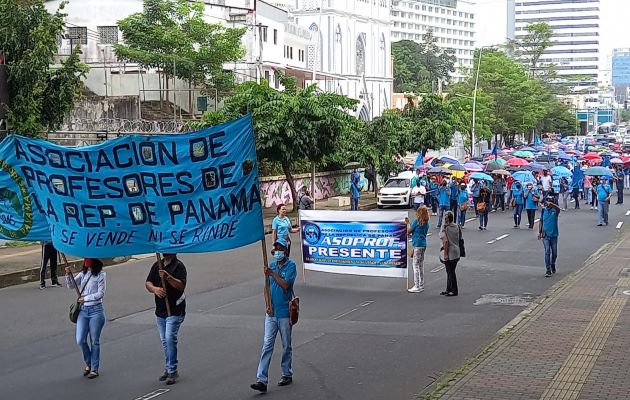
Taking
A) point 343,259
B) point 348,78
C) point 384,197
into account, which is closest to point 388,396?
point 343,259

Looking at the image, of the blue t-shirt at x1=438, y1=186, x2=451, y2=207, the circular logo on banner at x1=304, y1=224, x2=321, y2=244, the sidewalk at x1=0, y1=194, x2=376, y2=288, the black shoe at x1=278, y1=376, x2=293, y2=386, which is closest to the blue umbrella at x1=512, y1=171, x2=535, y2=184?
the blue t-shirt at x1=438, y1=186, x2=451, y2=207

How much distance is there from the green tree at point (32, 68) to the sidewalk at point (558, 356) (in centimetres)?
1541

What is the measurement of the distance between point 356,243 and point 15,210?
8.34 meters

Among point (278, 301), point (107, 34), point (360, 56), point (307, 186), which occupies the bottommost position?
point (307, 186)

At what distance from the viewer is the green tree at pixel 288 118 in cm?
3241

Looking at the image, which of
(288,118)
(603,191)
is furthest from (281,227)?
(603,191)

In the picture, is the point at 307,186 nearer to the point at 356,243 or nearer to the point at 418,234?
the point at 356,243

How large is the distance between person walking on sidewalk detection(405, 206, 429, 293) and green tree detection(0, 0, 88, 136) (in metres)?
12.7

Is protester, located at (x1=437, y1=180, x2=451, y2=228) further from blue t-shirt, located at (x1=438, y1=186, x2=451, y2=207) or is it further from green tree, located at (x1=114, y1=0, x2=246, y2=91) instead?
green tree, located at (x1=114, y1=0, x2=246, y2=91)

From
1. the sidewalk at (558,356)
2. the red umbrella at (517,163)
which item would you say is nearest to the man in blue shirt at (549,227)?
the sidewalk at (558,356)

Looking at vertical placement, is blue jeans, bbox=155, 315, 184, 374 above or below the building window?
below

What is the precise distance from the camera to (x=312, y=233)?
18172 millimetres

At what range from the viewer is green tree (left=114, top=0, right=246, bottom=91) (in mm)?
41500

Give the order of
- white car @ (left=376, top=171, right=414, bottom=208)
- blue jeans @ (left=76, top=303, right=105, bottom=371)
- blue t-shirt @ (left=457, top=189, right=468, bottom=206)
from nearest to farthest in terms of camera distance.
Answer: blue jeans @ (left=76, top=303, right=105, bottom=371) → blue t-shirt @ (left=457, top=189, right=468, bottom=206) → white car @ (left=376, top=171, right=414, bottom=208)
